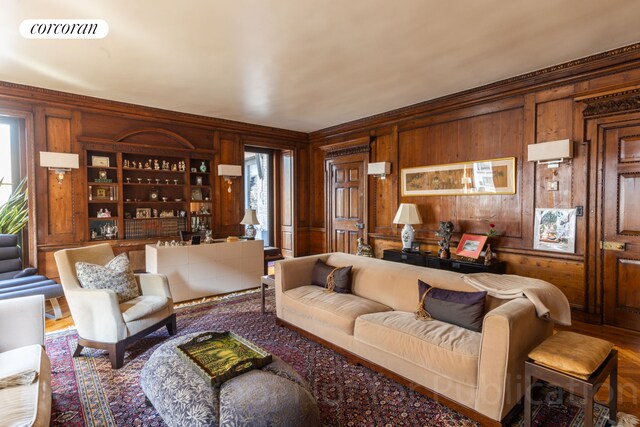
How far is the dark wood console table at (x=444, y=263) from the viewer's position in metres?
4.16

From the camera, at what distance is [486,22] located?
2820 millimetres

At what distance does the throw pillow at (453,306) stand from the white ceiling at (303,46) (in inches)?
86.0

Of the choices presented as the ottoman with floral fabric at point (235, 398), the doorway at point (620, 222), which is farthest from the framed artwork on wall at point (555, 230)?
the ottoman with floral fabric at point (235, 398)

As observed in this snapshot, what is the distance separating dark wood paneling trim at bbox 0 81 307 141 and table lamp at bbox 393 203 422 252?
307 centimetres

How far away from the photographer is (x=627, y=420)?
6.88 feet

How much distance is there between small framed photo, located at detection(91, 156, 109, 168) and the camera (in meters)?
5.02

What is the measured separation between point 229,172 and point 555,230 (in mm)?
4848

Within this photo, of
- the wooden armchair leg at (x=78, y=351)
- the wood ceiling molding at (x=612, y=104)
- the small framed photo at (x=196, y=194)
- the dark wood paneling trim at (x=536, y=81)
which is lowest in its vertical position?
the wooden armchair leg at (x=78, y=351)

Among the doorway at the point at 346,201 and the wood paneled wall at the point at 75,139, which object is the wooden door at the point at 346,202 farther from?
the wood paneled wall at the point at 75,139

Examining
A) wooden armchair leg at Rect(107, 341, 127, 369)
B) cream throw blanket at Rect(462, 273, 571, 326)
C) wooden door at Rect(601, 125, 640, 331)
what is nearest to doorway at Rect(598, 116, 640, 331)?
wooden door at Rect(601, 125, 640, 331)

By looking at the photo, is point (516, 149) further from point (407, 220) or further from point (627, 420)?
point (627, 420)

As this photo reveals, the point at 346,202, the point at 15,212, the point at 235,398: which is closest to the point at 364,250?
the point at 346,202

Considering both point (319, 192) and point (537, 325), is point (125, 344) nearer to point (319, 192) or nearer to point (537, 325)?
point (537, 325)

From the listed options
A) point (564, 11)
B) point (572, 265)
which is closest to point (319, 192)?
point (572, 265)
